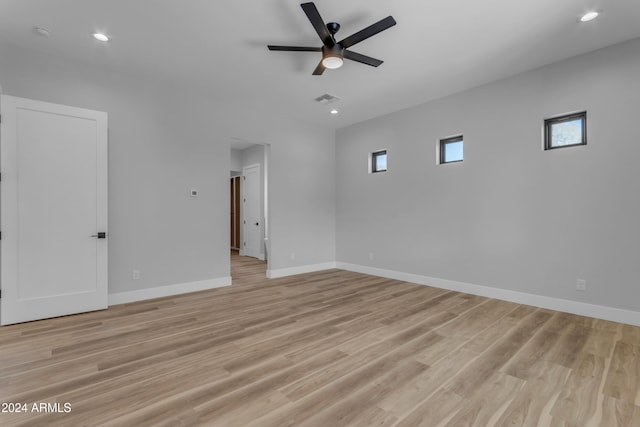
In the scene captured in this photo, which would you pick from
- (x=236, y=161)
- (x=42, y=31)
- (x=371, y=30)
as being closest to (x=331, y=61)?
(x=371, y=30)

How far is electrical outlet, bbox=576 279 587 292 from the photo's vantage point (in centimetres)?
343

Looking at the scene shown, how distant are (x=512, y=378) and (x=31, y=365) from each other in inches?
143

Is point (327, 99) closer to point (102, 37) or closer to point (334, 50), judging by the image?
point (334, 50)

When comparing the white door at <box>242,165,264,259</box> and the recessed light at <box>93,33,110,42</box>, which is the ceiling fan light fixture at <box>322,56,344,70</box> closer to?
the recessed light at <box>93,33,110,42</box>

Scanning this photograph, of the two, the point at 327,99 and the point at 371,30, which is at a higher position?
the point at 327,99

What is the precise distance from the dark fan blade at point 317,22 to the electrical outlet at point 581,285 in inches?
153

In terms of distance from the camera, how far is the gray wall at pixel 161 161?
11.7 ft

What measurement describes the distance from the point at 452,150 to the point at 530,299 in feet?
7.91

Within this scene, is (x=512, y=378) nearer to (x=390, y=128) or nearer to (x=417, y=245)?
(x=417, y=245)

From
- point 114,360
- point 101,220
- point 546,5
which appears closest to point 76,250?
point 101,220

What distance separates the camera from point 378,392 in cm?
193

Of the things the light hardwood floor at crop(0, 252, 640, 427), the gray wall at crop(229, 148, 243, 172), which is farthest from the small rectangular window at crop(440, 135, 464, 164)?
the gray wall at crop(229, 148, 243, 172)

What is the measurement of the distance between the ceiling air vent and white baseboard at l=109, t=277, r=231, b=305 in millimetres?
3323

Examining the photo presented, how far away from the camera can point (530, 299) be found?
12.5 feet
